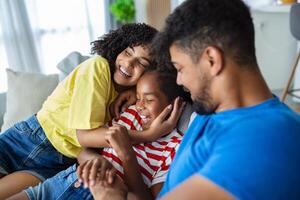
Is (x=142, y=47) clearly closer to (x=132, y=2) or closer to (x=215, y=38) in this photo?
(x=215, y=38)

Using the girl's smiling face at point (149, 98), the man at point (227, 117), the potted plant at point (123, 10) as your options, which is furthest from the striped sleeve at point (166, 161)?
the potted plant at point (123, 10)

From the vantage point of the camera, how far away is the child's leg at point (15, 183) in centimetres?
137

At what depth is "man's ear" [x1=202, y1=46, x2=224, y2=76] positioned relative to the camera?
803mm

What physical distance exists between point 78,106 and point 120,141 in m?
0.25

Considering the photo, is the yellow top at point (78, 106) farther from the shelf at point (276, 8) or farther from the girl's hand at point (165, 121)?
the shelf at point (276, 8)

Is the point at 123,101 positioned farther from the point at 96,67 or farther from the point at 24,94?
the point at 24,94

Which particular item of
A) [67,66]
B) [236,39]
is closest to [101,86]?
[236,39]

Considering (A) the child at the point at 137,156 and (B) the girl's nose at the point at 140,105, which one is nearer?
(A) the child at the point at 137,156

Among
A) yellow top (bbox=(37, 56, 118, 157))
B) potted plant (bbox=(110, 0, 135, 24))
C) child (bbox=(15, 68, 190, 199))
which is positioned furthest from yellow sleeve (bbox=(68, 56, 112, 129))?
potted plant (bbox=(110, 0, 135, 24))

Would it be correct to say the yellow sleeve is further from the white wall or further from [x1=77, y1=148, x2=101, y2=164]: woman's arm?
the white wall

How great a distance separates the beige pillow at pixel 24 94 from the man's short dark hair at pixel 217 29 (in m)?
1.29

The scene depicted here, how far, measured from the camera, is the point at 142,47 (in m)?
1.39

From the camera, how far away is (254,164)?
67 cm

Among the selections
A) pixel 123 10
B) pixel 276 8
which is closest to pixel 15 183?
pixel 123 10
